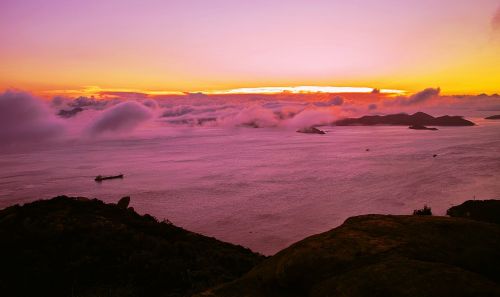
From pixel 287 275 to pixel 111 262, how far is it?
14201 mm

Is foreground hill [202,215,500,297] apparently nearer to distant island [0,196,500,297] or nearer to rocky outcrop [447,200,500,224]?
distant island [0,196,500,297]

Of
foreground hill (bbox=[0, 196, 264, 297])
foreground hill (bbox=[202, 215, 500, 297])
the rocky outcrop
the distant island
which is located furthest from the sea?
foreground hill (bbox=[202, 215, 500, 297])

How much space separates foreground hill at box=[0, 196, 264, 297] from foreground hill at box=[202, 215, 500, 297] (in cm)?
680

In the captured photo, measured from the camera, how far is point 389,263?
791cm

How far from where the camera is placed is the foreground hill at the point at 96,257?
641 inches

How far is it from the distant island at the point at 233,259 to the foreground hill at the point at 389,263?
0.08 ft

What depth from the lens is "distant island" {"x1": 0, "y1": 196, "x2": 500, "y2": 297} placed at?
7.50m

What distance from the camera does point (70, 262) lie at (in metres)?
19.4

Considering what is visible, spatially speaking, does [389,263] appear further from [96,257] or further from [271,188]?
[271,188]

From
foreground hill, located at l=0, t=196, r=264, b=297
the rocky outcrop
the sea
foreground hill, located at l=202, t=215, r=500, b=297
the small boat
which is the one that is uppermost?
foreground hill, located at l=202, t=215, r=500, b=297

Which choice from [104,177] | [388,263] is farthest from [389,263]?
[104,177]

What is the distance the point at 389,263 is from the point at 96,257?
17363mm

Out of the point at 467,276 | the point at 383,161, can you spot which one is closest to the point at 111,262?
the point at 467,276

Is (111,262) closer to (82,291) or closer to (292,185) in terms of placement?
(82,291)
